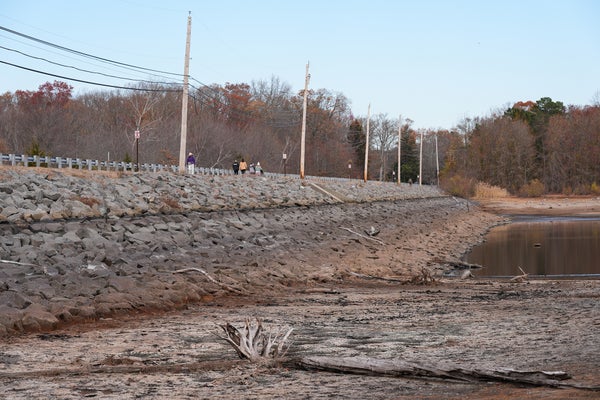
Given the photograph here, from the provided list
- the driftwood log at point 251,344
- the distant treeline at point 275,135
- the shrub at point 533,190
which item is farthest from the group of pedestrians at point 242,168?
the driftwood log at point 251,344

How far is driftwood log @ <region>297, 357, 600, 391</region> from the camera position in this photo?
6.39 metres

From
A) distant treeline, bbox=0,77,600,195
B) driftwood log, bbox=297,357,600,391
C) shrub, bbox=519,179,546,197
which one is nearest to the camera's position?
driftwood log, bbox=297,357,600,391

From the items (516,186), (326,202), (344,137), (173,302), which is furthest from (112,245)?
(344,137)

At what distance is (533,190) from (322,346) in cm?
9119

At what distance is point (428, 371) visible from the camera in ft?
22.5

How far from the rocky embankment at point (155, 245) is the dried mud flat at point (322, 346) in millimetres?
796

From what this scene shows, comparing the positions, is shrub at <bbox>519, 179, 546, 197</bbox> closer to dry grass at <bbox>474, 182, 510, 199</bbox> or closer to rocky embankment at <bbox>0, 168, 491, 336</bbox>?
dry grass at <bbox>474, 182, 510, 199</bbox>

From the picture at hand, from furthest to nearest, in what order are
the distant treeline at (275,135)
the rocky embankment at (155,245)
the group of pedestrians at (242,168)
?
the distant treeline at (275,135), the group of pedestrians at (242,168), the rocky embankment at (155,245)

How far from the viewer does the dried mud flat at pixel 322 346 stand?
6672 mm


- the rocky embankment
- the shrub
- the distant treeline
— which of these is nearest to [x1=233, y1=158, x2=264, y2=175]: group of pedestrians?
the distant treeline

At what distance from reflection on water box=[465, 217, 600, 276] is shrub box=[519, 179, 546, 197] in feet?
161

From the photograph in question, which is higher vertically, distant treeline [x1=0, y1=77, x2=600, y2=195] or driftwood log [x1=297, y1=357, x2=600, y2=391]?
distant treeline [x1=0, y1=77, x2=600, y2=195]

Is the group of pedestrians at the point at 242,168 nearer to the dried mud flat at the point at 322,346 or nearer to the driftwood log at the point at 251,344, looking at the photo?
the dried mud flat at the point at 322,346

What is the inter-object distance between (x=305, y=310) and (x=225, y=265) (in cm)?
446
